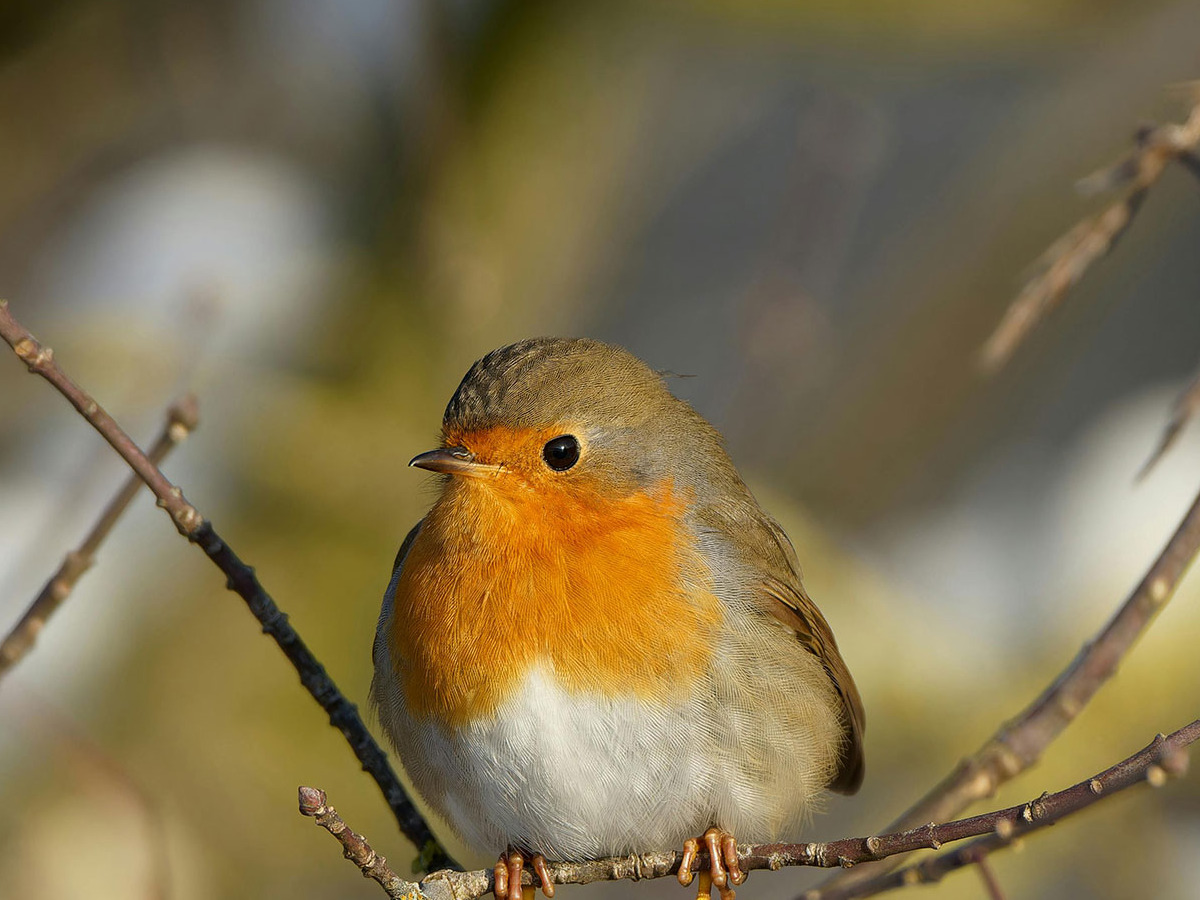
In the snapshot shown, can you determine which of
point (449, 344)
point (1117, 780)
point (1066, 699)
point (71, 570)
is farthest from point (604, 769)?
point (449, 344)

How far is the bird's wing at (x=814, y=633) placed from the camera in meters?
3.41

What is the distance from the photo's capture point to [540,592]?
9.75 ft

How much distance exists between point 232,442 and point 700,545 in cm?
287

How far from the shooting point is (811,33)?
18.5 feet

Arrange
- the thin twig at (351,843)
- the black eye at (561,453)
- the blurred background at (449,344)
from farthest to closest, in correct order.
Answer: the blurred background at (449,344), the black eye at (561,453), the thin twig at (351,843)

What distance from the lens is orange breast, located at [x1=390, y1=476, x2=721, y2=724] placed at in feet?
9.57

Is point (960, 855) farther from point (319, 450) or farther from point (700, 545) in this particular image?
point (319, 450)

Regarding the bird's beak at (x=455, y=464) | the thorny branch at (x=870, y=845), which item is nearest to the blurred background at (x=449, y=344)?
the bird's beak at (x=455, y=464)

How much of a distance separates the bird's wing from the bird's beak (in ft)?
2.57

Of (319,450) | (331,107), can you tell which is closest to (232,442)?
(319,450)

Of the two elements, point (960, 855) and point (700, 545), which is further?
point (700, 545)

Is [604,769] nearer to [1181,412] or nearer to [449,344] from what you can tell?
[1181,412]

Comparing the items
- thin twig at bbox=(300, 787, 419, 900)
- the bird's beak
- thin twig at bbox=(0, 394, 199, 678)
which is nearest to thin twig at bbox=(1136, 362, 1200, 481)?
the bird's beak

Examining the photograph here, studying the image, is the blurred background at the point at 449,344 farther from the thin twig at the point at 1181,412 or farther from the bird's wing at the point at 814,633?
the thin twig at the point at 1181,412
